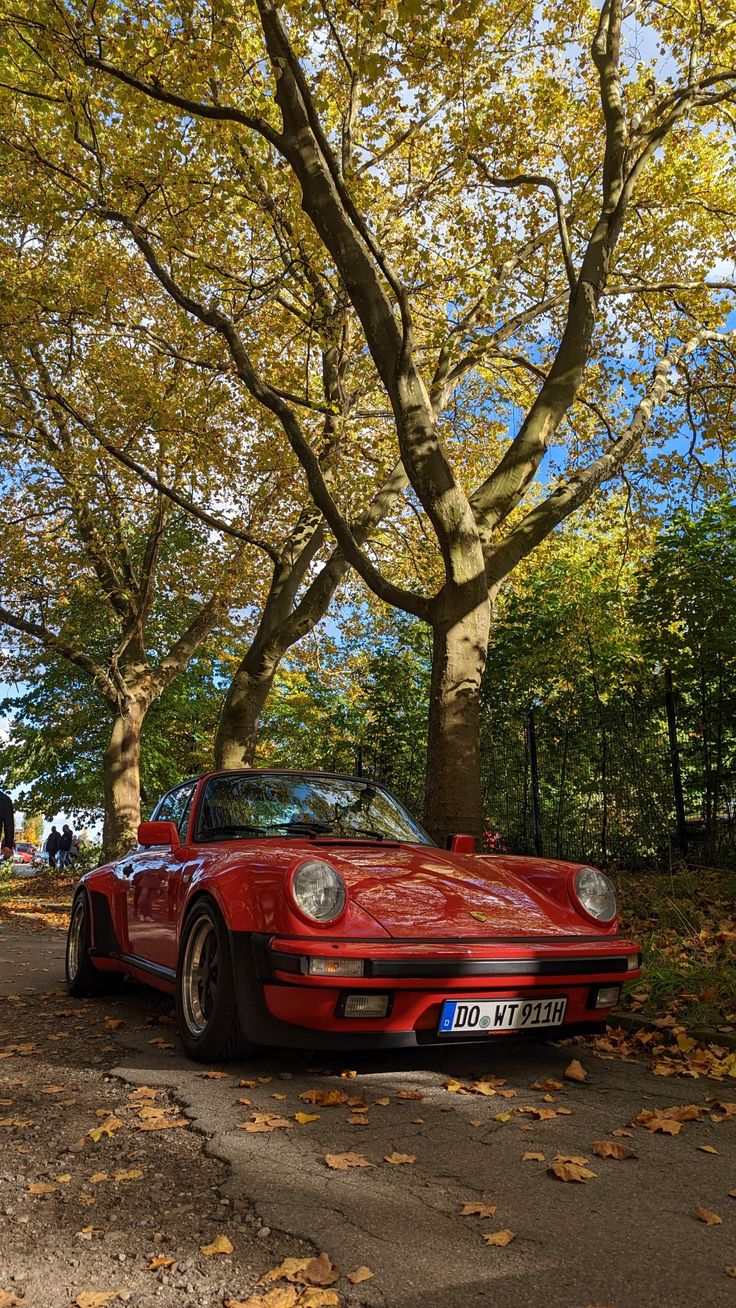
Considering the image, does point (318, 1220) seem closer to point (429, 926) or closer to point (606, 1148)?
point (606, 1148)

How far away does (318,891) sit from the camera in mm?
4078

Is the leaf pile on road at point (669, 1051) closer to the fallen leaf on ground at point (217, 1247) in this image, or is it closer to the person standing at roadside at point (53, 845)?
the fallen leaf on ground at point (217, 1247)

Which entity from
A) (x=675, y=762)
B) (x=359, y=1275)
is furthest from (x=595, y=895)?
(x=675, y=762)

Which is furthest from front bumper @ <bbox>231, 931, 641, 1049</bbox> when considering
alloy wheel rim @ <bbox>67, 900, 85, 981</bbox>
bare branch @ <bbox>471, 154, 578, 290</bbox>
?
bare branch @ <bbox>471, 154, 578, 290</bbox>

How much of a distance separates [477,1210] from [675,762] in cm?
847

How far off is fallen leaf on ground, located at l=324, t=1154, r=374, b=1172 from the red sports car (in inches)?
28.2

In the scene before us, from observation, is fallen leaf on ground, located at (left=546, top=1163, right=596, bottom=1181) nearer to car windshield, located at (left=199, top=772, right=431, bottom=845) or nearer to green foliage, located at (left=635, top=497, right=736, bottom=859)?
car windshield, located at (left=199, top=772, right=431, bottom=845)

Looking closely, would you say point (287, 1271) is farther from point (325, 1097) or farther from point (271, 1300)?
point (325, 1097)

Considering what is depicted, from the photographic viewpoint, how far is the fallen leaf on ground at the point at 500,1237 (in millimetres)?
2516

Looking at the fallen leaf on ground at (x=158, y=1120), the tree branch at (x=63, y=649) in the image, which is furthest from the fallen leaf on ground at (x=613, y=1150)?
the tree branch at (x=63, y=649)

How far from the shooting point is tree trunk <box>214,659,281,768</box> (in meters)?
14.0

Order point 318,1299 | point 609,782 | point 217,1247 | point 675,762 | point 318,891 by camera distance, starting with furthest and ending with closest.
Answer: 1. point 609,782
2. point 675,762
3. point 318,891
4. point 217,1247
5. point 318,1299

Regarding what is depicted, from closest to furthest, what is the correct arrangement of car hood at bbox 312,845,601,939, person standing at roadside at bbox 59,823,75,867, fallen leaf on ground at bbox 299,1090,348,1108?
fallen leaf on ground at bbox 299,1090,348,1108
car hood at bbox 312,845,601,939
person standing at roadside at bbox 59,823,75,867

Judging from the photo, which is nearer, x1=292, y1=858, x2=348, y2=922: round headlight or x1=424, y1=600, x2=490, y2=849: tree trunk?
x1=292, y1=858, x2=348, y2=922: round headlight
